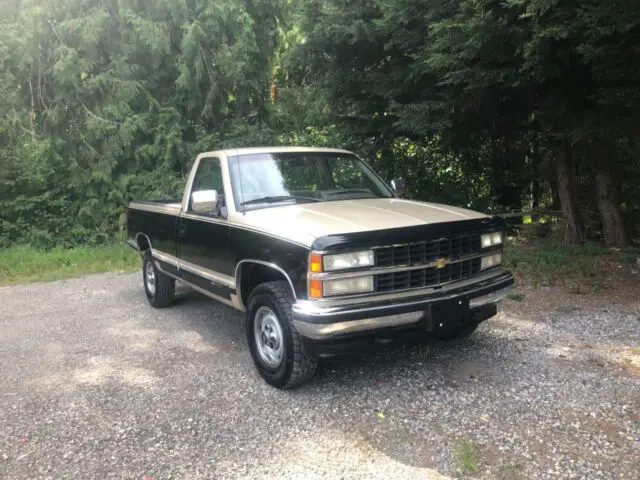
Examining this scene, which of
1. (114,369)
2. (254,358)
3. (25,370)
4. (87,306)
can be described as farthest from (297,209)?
(87,306)

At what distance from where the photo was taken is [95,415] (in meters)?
3.98

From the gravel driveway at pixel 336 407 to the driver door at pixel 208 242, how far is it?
2.25ft

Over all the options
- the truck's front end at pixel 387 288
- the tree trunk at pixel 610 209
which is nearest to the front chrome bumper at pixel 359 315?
the truck's front end at pixel 387 288

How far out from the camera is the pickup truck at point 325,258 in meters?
3.79

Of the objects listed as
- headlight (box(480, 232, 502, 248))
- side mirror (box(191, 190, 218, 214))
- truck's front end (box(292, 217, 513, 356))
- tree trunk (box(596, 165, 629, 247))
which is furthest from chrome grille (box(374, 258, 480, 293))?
tree trunk (box(596, 165, 629, 247))

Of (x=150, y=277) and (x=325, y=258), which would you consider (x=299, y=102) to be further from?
(x=325, y=258)

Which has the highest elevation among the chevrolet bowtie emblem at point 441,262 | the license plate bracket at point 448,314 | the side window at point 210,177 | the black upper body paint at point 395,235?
the side window at point 210,177

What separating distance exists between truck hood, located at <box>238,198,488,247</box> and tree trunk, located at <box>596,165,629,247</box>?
5.31 m

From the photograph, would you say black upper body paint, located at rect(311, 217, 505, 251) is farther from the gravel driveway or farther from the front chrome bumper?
the gravel driveway

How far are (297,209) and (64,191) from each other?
1036 centimetres

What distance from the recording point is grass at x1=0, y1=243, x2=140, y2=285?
984 centimetres

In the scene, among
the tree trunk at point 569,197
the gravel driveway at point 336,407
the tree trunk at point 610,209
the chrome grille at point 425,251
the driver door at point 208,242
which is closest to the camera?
the gravel driveway at point 336,407

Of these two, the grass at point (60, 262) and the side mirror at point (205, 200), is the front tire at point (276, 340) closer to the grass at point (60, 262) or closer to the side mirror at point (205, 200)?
the side mirror at point (205, 200)

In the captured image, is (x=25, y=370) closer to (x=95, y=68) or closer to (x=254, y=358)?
(x=254, y=358)
